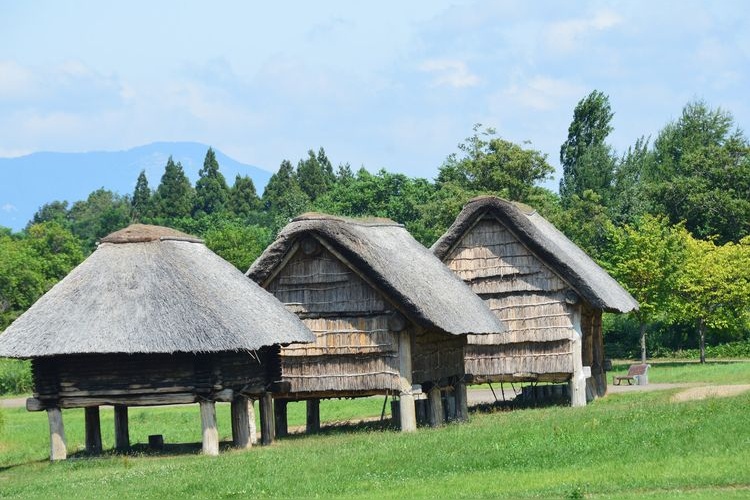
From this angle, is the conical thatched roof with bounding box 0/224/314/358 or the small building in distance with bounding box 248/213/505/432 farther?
the small building in distance with bounding box 248/213/505/432

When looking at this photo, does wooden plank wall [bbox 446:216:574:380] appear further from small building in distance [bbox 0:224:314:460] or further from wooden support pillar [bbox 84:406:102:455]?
wooden support pillar [bbox 84:406:102:455]

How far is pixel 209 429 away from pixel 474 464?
7220 millimetres

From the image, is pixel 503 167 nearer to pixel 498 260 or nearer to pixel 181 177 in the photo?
pixel 498 260

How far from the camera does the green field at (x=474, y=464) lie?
69.1 feet

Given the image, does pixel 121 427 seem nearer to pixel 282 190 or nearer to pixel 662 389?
pixel 662 389

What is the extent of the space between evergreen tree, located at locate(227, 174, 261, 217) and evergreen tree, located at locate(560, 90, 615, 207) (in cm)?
3308

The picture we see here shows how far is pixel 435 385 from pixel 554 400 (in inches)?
283

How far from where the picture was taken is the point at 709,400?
31.4 m

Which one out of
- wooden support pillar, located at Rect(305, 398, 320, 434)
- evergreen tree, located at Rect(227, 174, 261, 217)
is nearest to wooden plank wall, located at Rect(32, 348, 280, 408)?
wooden support pillar, located at Rect(305, 398, 320, 434)

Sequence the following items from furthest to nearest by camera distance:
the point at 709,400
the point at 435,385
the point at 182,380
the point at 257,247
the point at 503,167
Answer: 1. the point at 257,247
2. the point at 503,167
3. the point at 435,385
4. the point at 709,400
5. the point at 182,380

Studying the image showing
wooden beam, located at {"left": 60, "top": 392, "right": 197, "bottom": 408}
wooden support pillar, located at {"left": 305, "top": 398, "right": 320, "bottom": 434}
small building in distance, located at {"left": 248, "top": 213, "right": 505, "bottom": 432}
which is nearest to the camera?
wooden beam, located at {"left": 60, "top": 392, "right": 197, "bottom": 408}

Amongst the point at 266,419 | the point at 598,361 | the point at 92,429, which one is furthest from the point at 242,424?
the point at 598,361

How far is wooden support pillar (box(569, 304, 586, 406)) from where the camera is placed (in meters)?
38.8

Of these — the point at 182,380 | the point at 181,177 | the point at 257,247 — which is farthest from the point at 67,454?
the point at 181,177
